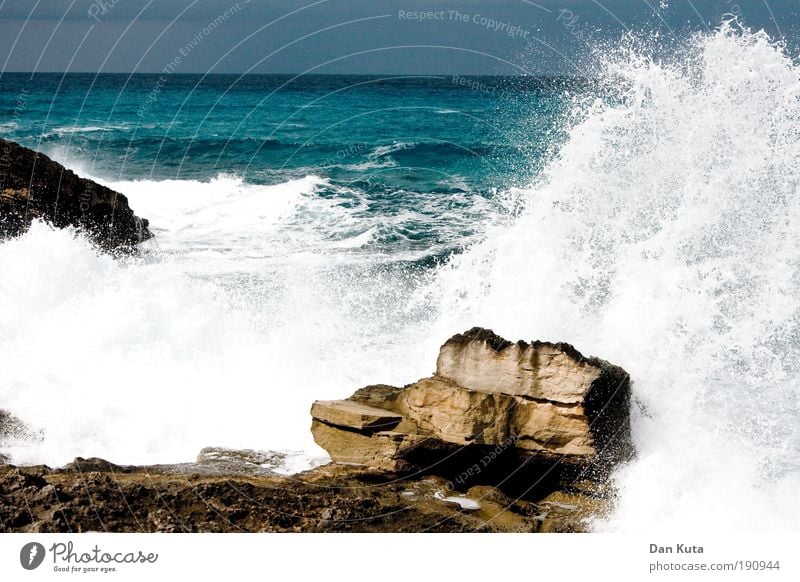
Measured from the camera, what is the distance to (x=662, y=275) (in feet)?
33.2

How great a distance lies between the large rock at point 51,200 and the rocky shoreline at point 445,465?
7.49 meters

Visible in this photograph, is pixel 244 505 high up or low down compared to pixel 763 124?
down

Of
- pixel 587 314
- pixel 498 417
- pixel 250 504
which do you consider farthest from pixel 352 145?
pixel 250 504

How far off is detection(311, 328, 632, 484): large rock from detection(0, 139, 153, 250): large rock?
8247 millimetres

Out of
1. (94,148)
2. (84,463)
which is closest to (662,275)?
(84,463)

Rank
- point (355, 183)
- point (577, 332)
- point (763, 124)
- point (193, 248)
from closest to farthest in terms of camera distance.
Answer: point (577, 332)
point (763, 124)
point (193, 248)
point (355, 183)

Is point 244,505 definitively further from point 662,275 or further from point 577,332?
point 662,275

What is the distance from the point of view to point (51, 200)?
48.3 ft

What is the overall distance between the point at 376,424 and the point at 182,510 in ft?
7.14

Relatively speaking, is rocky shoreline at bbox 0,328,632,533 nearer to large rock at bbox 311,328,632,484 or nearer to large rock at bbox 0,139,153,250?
large rock at bbox 311,328,632,484

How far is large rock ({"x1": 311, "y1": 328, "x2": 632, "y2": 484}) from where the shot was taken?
26.5 ft

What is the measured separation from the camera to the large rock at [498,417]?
8078 millimetres

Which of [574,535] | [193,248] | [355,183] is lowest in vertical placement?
[574,535]

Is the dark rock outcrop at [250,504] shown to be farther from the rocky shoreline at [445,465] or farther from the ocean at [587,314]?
A: the ocean at [587,314]
